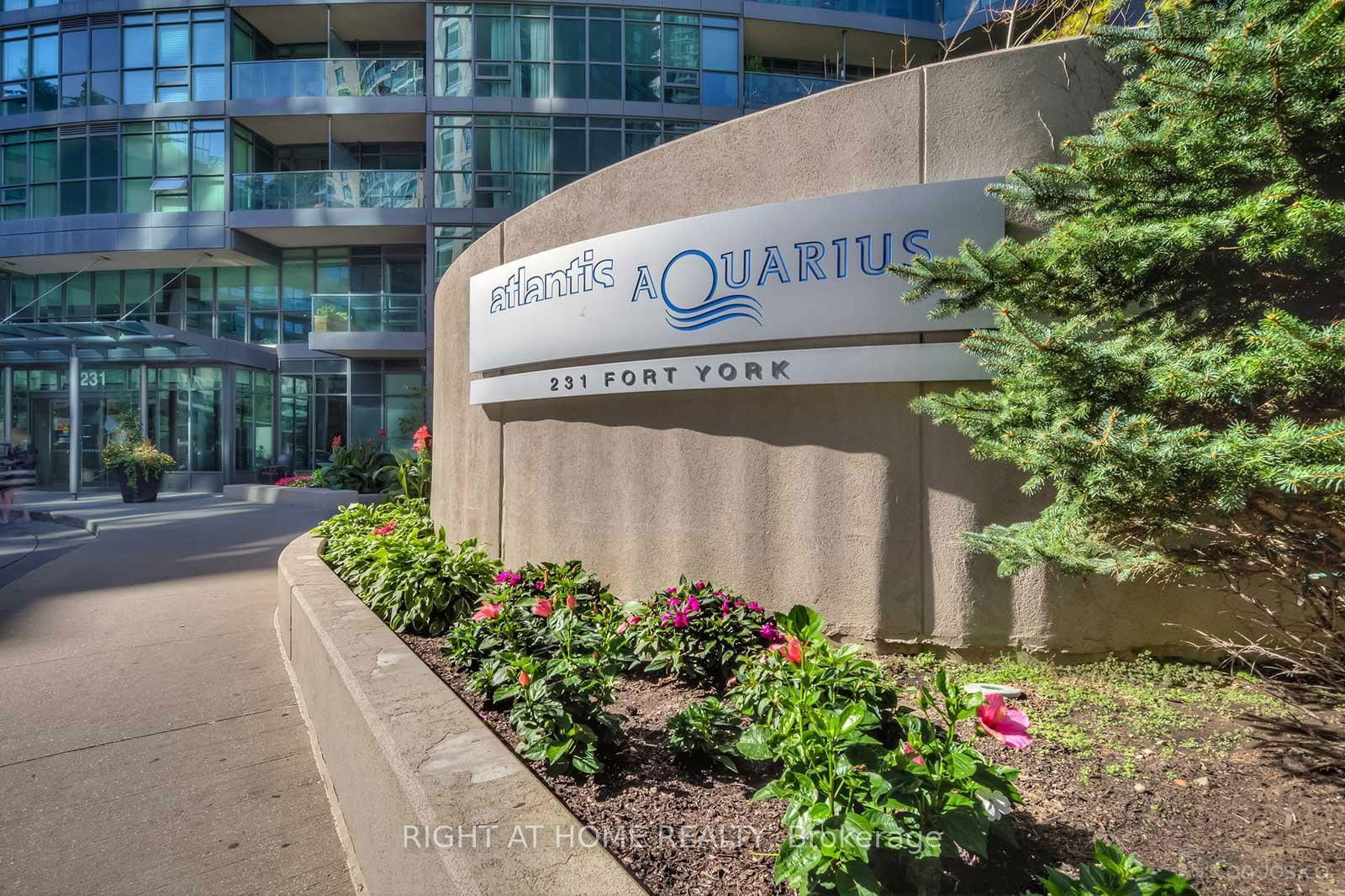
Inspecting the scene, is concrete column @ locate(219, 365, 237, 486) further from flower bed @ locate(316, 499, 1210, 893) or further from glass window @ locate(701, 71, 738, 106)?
flower bed @ locate(316, 499, 1210, 893)

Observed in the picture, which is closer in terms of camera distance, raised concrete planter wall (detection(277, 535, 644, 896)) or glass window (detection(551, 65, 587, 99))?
raised concrete planter wall (detection(277, 535, 644, 896))

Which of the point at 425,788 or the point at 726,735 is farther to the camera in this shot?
the point at 726,735

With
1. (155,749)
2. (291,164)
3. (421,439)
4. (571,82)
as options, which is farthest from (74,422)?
(155,749)

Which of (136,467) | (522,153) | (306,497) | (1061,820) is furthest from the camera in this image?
Result: (522,153)

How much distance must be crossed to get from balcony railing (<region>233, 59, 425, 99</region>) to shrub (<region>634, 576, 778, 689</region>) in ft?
67.6

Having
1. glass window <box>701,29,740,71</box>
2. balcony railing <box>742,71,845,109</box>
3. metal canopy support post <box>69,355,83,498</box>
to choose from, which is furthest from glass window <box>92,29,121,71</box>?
balcony railing <box>742,71,845,109</box>

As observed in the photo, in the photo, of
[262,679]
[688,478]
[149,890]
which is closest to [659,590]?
[688,478]

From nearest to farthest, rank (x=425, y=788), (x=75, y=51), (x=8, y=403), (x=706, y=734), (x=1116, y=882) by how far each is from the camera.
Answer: (x=1116, y=882) → (x=425, y=788) → (x=706, y=734) → (x=8, y=403) → (x=75, y=51)

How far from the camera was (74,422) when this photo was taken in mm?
18062

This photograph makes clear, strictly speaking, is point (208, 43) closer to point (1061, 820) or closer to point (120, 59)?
point (120, 59)

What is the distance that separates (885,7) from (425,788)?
2416cm

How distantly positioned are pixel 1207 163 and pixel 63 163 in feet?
94.6

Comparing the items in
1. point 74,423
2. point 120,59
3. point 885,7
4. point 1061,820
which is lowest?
point 1061,820

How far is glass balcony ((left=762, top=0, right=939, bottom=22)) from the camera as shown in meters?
20.9
